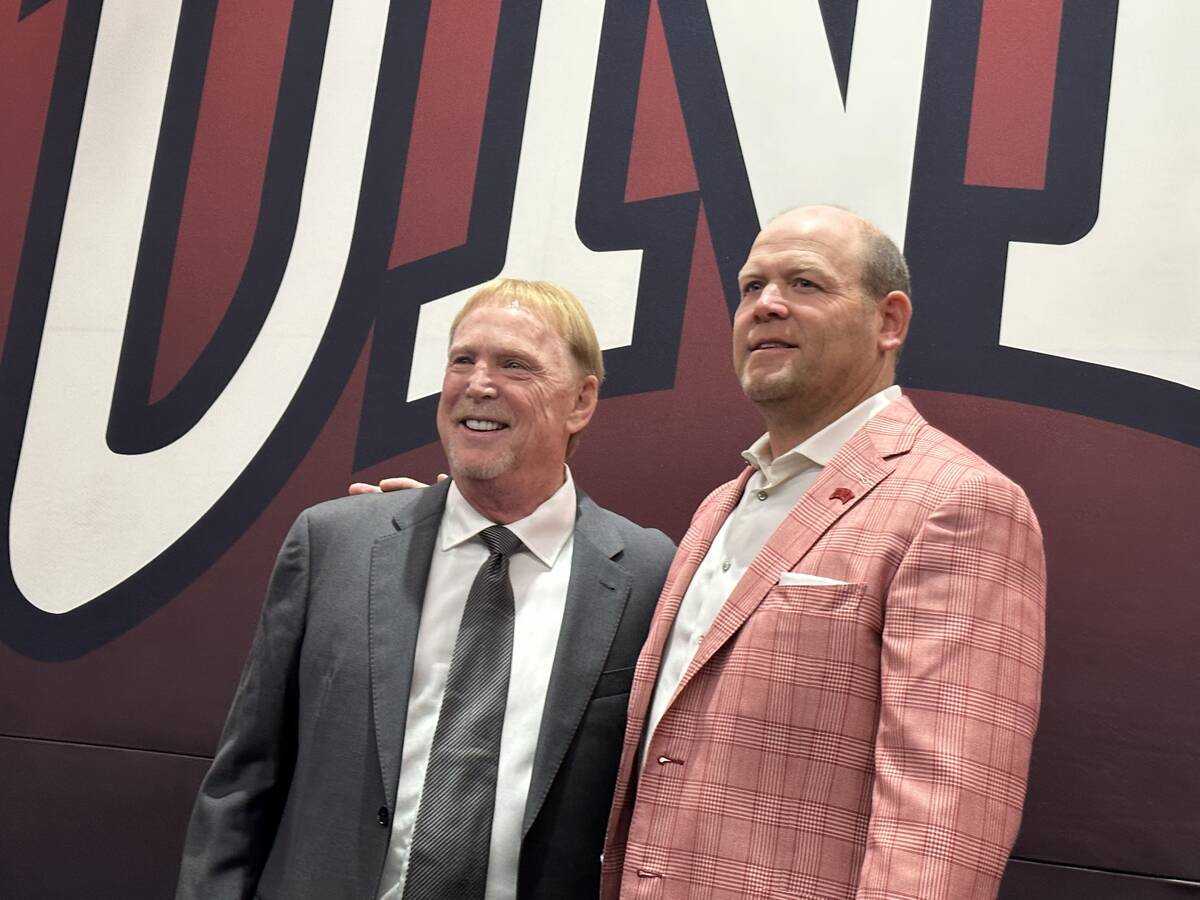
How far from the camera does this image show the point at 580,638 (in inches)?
85.3

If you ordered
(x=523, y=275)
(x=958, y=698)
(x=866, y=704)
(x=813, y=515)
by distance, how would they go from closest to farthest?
(x=958, y=698) < (x=866, y=704) < (x=813, y=515) < (x=523, y=275)

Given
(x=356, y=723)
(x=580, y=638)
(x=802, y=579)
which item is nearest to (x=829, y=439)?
(x=802, y=579)

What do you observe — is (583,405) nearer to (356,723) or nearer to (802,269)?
(802,269)

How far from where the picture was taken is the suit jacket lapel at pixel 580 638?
6.79 feet

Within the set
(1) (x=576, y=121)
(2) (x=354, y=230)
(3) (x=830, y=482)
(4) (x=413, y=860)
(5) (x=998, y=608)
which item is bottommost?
(4) (x=413, y=860)

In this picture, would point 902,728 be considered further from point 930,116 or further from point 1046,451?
point 930,116

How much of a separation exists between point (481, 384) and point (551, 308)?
0.67ft

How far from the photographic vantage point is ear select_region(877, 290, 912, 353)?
2.09 meters

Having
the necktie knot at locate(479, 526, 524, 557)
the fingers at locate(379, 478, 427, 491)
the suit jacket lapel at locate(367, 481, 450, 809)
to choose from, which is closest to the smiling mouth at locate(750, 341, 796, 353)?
the necktie knot at locate(479, 526, 524, 557)

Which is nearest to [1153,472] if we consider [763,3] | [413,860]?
[763,3]

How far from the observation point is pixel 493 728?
208 centimetres

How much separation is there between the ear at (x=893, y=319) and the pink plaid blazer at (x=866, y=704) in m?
0.19

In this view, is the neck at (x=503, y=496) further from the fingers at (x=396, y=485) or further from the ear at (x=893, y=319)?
the ear at (x=893, y=319)

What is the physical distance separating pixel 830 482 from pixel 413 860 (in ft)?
2.77
